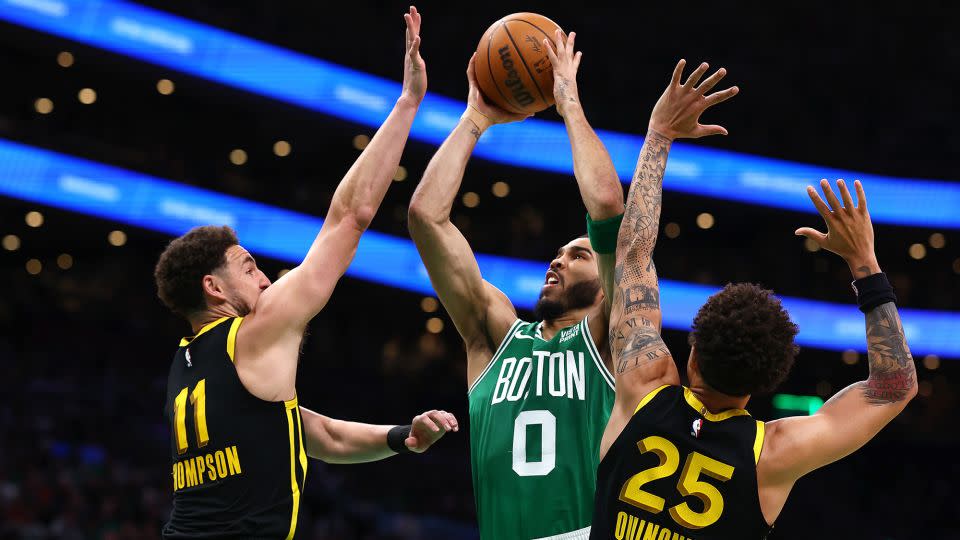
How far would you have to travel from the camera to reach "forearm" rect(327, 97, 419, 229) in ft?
13.3

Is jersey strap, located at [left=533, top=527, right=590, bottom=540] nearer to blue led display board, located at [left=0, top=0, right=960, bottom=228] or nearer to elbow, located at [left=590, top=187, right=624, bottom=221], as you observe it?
elbow, located at [left=590, top=187, right=624, bottom=221]

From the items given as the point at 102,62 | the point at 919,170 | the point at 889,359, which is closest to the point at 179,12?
the point at 102,62

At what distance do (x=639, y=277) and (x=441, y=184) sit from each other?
1.49 metres

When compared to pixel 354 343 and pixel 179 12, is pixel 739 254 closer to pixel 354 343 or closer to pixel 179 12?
pixel 354 343

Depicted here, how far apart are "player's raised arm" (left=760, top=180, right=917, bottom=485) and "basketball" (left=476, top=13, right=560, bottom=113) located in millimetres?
1705

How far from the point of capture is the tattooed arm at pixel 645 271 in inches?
130

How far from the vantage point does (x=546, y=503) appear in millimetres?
4098

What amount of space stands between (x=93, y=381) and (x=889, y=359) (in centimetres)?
1726

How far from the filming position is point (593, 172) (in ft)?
12.7

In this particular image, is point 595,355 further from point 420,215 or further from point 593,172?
point 420,215

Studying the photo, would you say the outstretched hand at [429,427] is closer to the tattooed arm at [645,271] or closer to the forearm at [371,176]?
the forearm at [371,176]

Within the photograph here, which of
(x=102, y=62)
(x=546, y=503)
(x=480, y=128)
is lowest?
(x=546, y=503)

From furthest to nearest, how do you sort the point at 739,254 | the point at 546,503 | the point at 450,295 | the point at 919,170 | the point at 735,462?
the point at 739,254 < the point at 919,170 < the point at 450,295 < the point at 546,503 < the point at 735,462

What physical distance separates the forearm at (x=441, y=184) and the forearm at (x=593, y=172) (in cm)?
82
